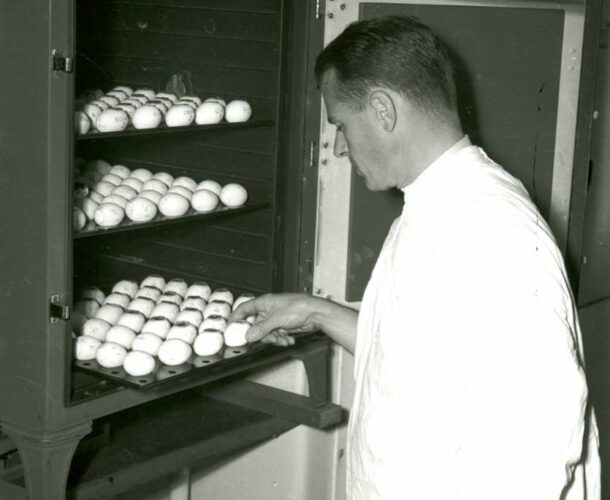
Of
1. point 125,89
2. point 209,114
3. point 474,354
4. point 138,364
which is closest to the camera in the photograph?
point 474,354

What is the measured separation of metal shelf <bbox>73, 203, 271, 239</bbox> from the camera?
2168 millimetres

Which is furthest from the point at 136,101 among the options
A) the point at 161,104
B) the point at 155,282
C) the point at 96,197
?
the point at 155,282

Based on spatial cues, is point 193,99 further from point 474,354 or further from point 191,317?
point 474,354

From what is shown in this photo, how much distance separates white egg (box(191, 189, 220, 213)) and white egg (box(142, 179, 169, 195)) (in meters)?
0.08

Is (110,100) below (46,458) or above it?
above

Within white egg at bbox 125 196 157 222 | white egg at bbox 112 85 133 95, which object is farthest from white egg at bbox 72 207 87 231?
white egg at bbox 112 85 133 95

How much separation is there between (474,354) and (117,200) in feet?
3.40

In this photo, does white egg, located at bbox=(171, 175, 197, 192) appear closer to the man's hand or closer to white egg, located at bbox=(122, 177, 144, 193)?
white egg, located at bbox=(122, 177, 144, 193)

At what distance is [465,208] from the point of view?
1775mm

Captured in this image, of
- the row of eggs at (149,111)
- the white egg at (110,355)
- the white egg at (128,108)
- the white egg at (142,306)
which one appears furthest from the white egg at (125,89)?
the white egg at (110,355)

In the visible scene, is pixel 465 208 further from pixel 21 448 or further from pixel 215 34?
pixel 215 34

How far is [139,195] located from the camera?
249cm

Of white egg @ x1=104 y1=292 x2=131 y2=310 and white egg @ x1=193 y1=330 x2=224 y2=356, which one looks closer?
white egg @ x1=193 y1=330 x2=224 y2=356

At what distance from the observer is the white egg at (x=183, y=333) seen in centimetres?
242
